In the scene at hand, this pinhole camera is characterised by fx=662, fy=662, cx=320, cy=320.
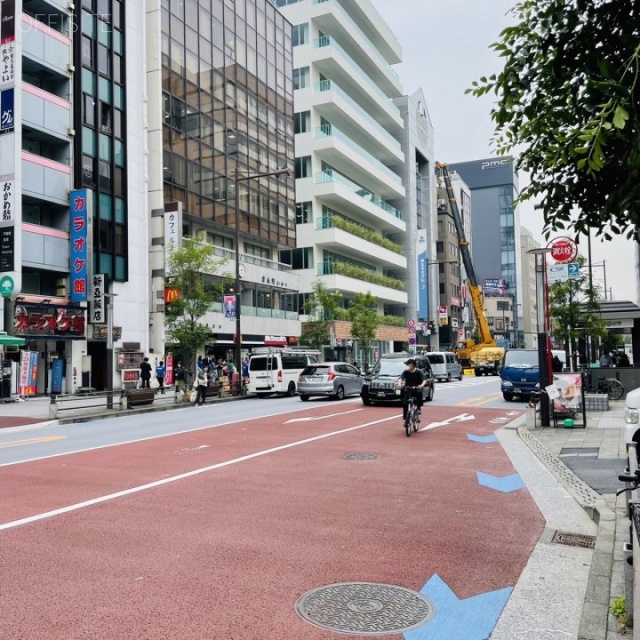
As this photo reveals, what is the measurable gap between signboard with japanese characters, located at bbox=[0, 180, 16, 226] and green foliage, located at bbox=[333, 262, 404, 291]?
30.4 meters

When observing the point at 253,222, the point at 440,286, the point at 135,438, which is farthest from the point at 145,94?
the point at 440,286

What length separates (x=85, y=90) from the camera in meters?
33.1

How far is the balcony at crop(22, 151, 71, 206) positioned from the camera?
29.6m

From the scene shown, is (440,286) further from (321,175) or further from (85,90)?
(85,90)

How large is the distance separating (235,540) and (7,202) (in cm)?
2611

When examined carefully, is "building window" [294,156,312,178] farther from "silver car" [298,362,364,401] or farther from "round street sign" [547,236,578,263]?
"round street sign" [547,236,578,263]

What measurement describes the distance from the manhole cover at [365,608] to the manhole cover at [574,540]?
2.20 metres

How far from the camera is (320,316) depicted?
49.6 metres

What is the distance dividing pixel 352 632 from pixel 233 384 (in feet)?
89.4

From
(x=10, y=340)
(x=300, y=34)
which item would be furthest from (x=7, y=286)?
(x=300, y=34)

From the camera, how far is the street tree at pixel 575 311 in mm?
25594

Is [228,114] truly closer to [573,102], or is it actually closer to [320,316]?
[320,316]

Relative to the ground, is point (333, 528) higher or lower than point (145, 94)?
lower

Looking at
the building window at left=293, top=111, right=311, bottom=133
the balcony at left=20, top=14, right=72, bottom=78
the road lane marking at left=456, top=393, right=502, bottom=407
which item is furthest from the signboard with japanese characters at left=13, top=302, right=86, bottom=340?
the building window at left=293, top=111, right=311, bottom=133
